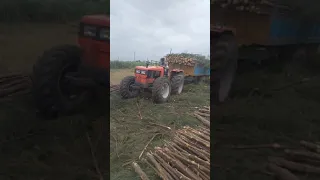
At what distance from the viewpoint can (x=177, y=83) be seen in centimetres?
646

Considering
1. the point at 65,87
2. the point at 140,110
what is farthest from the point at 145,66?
the point at 65,87

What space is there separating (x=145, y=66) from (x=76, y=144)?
17.5ft

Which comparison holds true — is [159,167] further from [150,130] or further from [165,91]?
[165,91]

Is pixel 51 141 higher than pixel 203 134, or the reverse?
pixel 51 141

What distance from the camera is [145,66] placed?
6.34 m

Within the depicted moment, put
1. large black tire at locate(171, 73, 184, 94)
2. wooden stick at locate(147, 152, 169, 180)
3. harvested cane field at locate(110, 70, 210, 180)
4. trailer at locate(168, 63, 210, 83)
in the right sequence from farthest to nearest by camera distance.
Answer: trailer at locate(168, 63, 210, 83) → large black tire at locate(171, 73, 184, 94) → harvested cane field at locate(110, 70, 210, 180) → wooden stick at locate(147, 152, 169, 180)

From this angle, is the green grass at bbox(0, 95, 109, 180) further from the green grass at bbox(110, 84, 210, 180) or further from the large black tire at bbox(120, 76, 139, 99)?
the large black tire at bbox(120, 76, 139, 99)

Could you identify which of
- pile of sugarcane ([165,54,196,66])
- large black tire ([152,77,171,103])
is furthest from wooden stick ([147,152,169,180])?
pile of sugarcane ([165,54,196,66])
